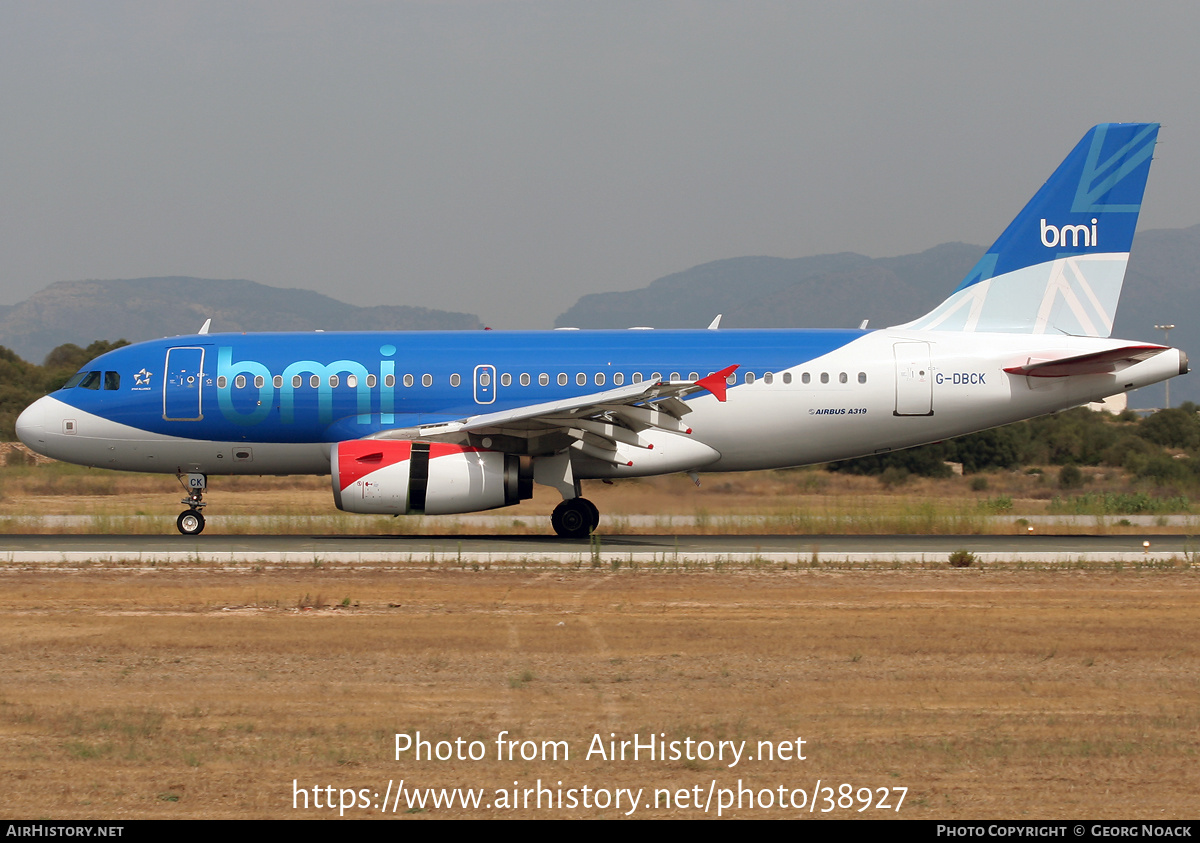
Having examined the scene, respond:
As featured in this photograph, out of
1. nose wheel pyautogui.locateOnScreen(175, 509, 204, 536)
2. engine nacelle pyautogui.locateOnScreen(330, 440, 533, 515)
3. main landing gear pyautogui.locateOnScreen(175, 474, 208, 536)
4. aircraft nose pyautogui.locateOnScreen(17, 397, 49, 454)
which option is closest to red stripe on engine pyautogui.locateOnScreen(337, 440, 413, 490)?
engine nacelle pyautogui.locateOnScreen(330, 440, 533, 515)

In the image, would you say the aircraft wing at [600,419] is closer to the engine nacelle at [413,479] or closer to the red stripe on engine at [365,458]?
the engine nacelle at [413,479]

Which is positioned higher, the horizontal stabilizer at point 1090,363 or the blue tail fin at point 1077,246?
the blue tail fin at point 1077,246

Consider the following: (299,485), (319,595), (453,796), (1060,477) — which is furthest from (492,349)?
(1060,477)

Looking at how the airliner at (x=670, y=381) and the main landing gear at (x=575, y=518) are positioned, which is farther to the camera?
the airliner at (x=670, y=381)

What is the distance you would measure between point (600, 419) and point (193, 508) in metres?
7.98

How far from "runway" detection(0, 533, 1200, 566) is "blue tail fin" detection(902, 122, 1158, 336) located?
414cm

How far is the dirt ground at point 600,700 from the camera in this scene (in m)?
6.26

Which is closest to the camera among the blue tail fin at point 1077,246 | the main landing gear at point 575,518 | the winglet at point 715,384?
the winglet at point 715,384

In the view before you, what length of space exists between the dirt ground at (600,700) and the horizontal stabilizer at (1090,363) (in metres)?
6.70

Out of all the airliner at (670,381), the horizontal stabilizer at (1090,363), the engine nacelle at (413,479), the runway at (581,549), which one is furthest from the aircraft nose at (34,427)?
the horizontal stabilizer at (1090,363)

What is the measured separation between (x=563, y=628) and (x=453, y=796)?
520cm

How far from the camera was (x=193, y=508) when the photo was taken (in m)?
21.5

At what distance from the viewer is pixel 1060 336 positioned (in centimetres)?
2169

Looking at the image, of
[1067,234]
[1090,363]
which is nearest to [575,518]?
[1090,363]
